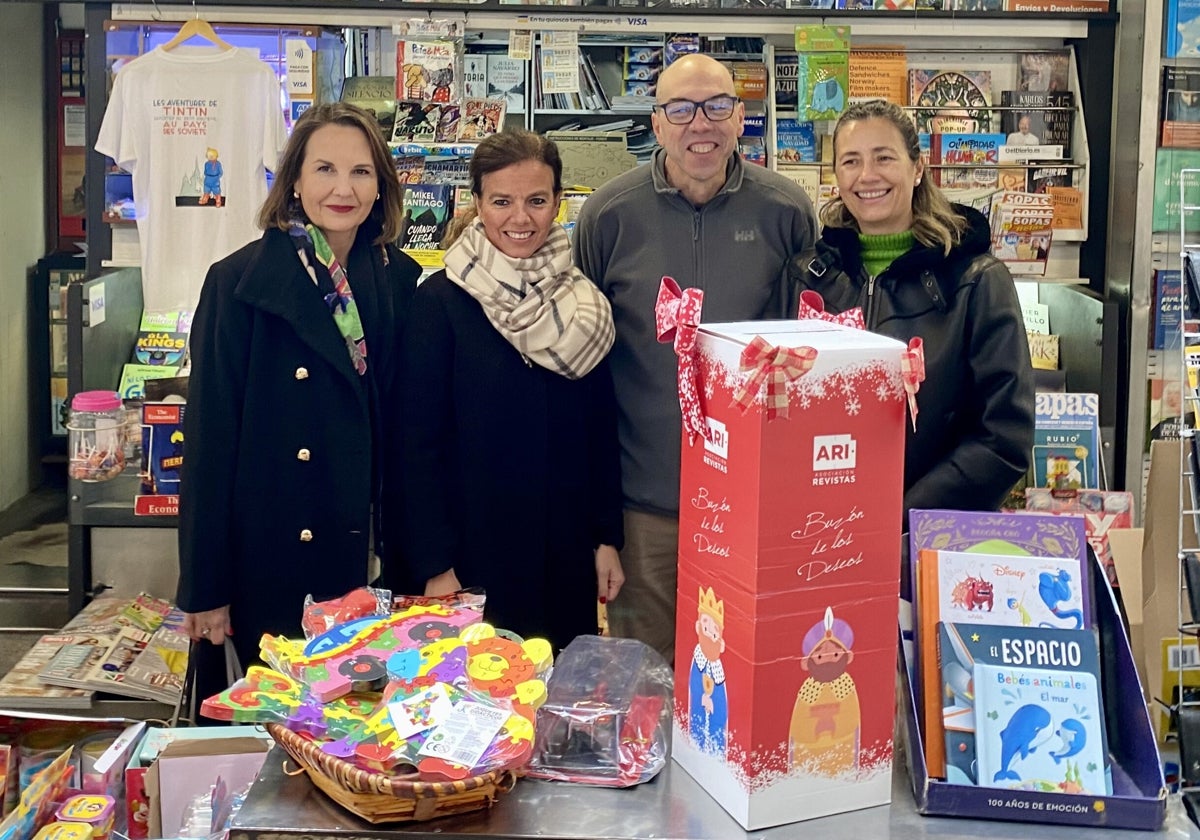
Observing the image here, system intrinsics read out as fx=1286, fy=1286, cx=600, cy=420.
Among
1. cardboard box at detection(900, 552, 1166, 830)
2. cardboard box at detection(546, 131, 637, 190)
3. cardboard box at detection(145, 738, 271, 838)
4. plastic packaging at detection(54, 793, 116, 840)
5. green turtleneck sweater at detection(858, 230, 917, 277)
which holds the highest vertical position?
cardboard box at detection(546, 131, 637, 190)

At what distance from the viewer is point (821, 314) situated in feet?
6.12

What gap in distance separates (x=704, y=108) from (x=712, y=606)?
150cm

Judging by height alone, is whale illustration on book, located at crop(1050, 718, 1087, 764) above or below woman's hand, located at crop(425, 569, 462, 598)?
above

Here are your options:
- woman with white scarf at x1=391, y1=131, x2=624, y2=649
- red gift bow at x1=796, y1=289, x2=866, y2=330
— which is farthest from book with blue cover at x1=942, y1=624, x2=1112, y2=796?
woman with white scarf at x1=391, y1=131, x2=624, y2=649

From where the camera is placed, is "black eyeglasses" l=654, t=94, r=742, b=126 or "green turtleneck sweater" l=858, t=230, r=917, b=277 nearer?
"green turtleneck sweater" l=858, t=230, r=917, b=277

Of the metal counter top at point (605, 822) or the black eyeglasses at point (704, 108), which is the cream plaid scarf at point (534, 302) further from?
the metal counter top at point (605, 822)

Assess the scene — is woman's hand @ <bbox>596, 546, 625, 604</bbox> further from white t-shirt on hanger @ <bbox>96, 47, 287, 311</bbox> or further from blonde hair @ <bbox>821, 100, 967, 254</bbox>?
white t-shirt on hanger @ <bbox>96, 47, 287, 311</bbox>

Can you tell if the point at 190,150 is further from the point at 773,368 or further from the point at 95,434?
the point at 773,368

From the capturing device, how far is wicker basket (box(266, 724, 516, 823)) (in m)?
1.53

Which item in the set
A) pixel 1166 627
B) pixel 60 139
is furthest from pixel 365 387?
pixel 60 139

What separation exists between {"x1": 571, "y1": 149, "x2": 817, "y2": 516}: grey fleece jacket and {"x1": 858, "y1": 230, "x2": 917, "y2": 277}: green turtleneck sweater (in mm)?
244

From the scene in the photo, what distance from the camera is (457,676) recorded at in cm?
174

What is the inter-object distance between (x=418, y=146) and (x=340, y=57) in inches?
18.2

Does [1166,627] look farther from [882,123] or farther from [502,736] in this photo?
[502,736]
